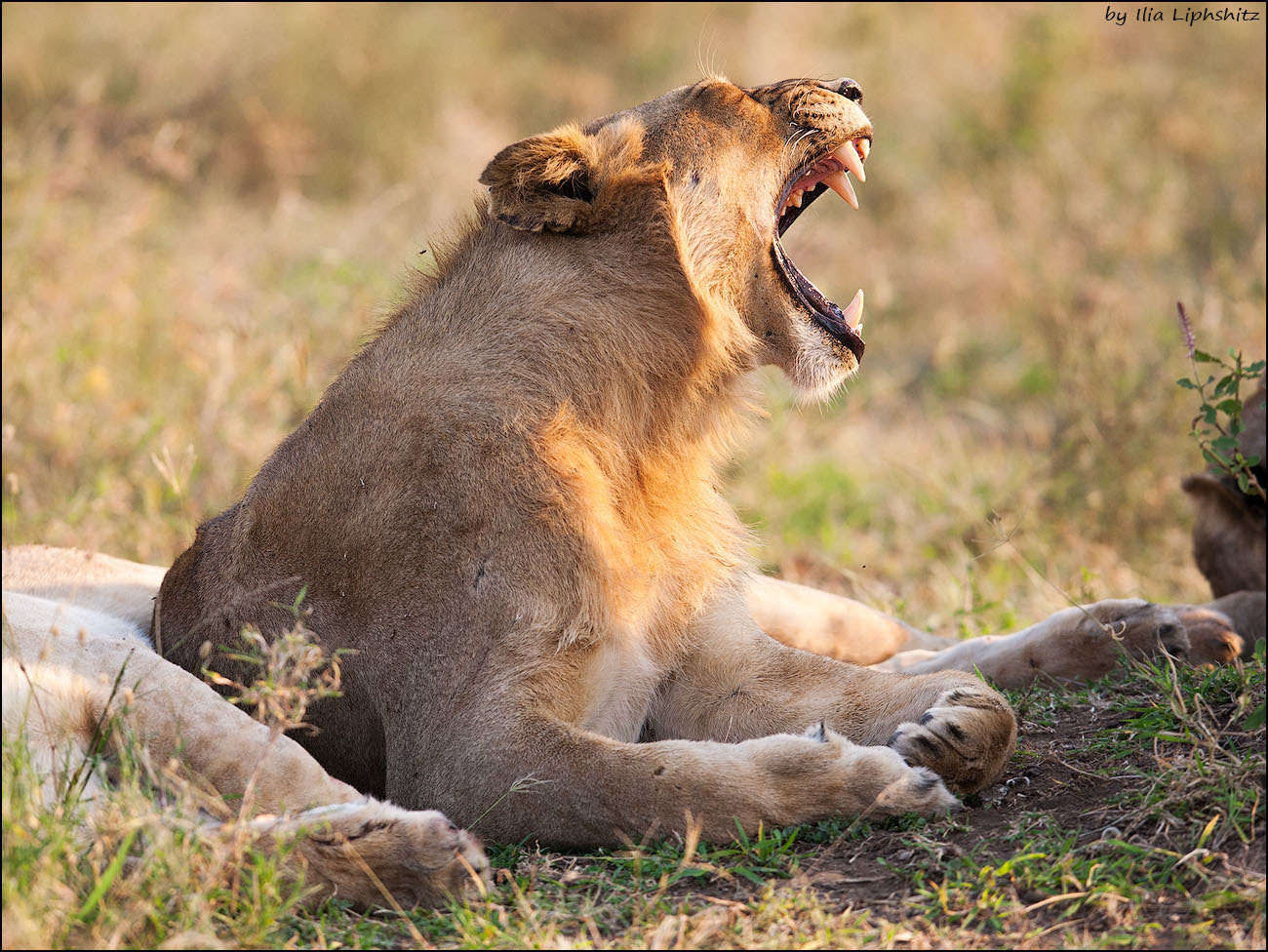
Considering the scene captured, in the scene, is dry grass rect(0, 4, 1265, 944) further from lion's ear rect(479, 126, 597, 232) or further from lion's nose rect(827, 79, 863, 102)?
lion's nose rect(827, 79, 863, 102)

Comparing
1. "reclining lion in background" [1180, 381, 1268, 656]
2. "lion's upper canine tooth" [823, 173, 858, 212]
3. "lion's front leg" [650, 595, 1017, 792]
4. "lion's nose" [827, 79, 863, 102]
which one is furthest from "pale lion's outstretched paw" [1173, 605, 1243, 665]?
"lion's nose" [827, 79, 863, 102]

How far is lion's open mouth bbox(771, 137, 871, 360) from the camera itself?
355 cm

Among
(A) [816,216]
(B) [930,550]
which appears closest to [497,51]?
(A) [816,216]

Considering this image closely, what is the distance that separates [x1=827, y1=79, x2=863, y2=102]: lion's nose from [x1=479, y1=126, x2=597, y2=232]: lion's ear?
82 cm

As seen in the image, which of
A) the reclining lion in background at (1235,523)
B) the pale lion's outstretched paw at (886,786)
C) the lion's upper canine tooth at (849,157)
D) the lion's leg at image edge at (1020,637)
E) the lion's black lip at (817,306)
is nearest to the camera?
the pale lion's outstretched paw at (886,786)

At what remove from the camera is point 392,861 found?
2484 mm

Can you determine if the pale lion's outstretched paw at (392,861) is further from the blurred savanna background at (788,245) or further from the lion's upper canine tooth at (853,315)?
the lion's upper canine tooth at (853,315)

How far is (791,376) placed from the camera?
11.7ft

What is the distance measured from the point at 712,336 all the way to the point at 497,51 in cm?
1183

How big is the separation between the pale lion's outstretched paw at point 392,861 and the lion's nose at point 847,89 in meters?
2.32

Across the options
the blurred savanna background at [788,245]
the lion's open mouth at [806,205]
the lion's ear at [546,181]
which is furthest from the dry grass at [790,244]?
the lion's open mouth at [806,205]

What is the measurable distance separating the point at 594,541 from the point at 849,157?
143cm

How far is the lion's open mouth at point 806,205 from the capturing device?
3.55 m

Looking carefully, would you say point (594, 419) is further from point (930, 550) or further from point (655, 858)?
point (930, 550)
